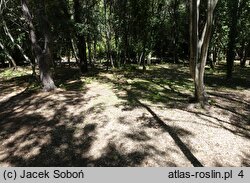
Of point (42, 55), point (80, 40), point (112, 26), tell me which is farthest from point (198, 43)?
point (112, 26)

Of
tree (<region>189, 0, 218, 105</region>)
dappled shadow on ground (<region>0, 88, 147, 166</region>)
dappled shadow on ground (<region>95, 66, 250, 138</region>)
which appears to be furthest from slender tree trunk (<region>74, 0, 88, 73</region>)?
tree (<region>189, 0, 218, 105</region>)

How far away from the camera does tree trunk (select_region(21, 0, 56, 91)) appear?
549 inches

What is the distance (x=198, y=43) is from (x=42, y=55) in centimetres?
812

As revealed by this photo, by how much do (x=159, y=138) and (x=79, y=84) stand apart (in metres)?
9.24

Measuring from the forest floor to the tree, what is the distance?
98 cm

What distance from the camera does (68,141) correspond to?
8836 mm

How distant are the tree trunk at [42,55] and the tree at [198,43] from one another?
25.4 ft

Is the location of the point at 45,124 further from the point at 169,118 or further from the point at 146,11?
the point at 146,11

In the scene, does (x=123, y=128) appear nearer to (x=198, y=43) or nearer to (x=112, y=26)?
(x=198, y=43)

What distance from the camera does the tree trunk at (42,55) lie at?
1395 centimetres

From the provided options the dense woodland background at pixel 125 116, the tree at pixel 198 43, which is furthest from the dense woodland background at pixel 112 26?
the tree at pixel 198 43

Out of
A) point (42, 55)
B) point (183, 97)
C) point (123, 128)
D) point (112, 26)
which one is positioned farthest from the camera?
point (112, 26)

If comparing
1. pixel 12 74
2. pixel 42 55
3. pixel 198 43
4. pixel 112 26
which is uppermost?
pixel 112 26

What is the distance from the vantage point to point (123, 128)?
31.4 feet
